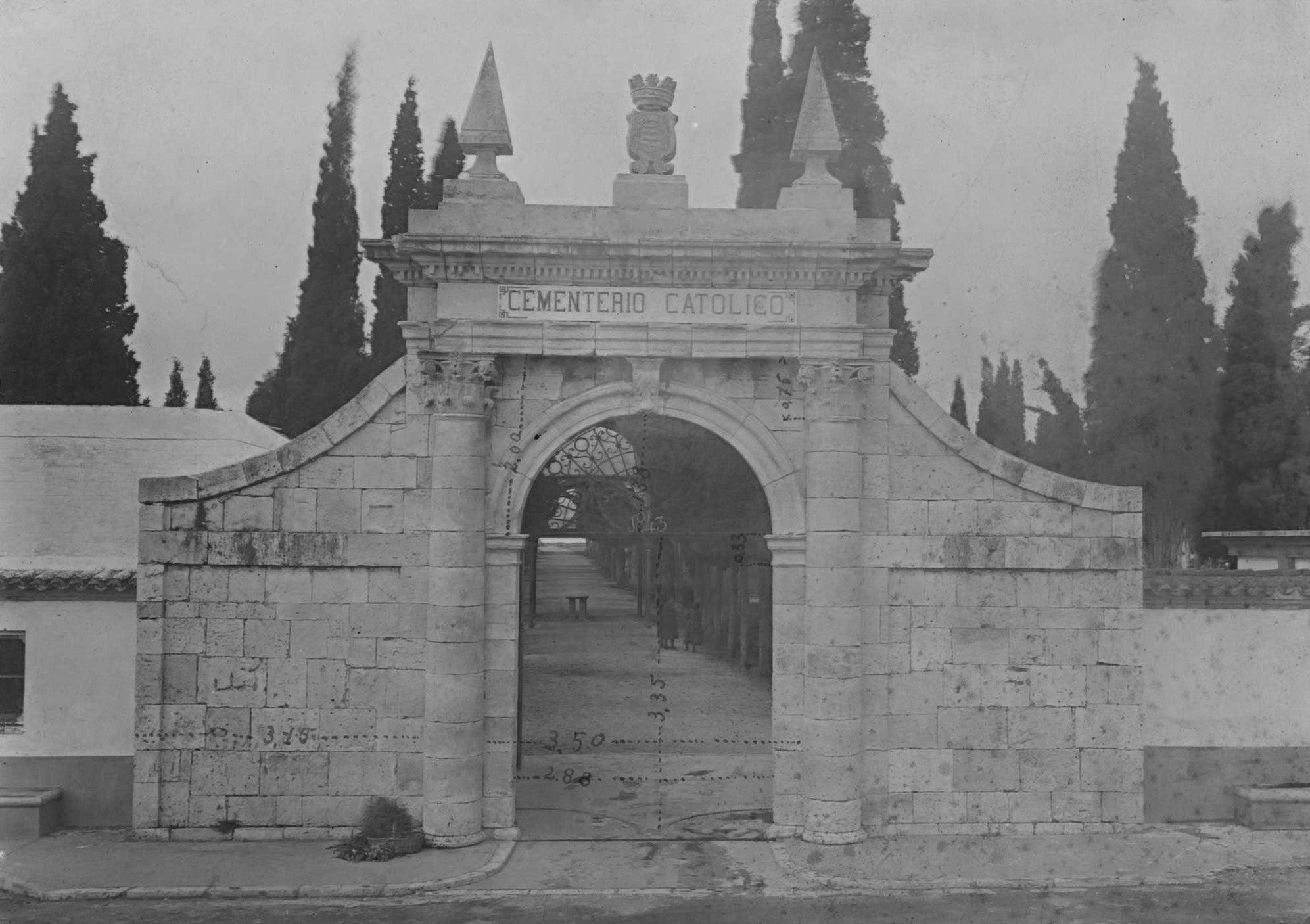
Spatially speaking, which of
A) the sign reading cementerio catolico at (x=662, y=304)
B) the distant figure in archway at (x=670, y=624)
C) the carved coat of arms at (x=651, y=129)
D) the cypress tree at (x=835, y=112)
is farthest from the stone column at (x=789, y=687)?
the distant figure in archway at (x=670, y=624)

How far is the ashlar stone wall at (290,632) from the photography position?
12141 millimetres

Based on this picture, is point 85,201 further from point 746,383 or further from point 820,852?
point 820,852

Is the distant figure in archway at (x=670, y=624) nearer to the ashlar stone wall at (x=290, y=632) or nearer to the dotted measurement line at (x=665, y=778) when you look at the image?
the dotted measurement line at (x=665, y=778)

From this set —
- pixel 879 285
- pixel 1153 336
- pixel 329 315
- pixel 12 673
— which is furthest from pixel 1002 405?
pixel 12 673

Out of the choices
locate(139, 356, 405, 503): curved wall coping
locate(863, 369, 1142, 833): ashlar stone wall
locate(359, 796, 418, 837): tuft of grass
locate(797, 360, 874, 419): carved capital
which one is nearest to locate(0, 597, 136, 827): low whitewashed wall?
locate(139, 356, 405, 503): curved wall coping

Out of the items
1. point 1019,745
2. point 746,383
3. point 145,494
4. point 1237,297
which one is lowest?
point 1019,745

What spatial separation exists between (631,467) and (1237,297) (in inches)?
744

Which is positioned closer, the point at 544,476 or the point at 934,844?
the point at 934,844

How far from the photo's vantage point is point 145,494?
1233cm

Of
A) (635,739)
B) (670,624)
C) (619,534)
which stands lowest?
(635,739)

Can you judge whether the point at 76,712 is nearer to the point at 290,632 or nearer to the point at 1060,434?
the point at 290,632

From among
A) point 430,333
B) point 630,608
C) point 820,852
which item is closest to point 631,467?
point 430,333

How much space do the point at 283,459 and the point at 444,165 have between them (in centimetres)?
1659

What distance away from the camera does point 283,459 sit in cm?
1234
